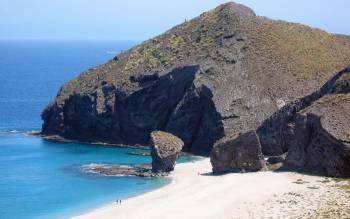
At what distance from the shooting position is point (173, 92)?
109062mm

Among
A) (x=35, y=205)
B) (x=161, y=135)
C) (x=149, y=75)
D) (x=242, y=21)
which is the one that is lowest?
(x=35, y=205)

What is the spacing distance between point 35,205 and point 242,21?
6099 centimetres

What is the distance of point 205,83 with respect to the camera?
341 feet

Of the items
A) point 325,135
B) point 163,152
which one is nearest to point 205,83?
point 163,152

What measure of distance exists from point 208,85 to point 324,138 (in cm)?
3511

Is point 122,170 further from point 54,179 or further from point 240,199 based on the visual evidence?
point 240,199

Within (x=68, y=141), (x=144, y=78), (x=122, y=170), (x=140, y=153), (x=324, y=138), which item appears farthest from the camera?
(x=144, y=78)

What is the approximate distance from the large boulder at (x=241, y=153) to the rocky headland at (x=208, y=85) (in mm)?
6488

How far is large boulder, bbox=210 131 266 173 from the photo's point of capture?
75938 mm

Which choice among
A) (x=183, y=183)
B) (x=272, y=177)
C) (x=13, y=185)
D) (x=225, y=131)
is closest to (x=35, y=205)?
(x=13, y=185)

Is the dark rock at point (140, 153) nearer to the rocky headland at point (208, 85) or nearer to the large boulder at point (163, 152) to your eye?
the rocky headland at point (208, 85)

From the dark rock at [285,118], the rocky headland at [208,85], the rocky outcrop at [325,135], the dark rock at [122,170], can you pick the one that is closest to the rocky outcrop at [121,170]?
the dark rock at [122,170]

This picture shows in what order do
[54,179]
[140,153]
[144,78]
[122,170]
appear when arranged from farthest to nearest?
1. [144,78]
2. [140,153]
3. [122,170]
4. [54,179]

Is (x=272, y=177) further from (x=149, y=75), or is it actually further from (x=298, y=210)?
(x=149, y=75)
